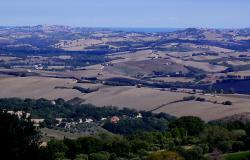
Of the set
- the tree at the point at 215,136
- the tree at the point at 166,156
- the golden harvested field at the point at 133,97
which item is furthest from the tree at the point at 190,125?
the golden harvested field at the point at 133,97

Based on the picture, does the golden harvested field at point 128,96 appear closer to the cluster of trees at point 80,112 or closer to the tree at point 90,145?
the cluster of trees at point 80,112

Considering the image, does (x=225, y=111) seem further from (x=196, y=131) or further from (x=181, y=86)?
(x=181, y=86)

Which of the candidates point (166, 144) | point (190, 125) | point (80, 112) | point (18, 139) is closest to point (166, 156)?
point (166, 144)

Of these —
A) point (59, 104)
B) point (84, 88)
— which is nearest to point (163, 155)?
point (59, 104)

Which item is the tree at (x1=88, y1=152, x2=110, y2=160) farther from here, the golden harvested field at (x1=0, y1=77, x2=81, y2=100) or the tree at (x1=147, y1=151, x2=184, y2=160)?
the golden harvested field at (x1=0, y1=77, x2=81, y2=100)

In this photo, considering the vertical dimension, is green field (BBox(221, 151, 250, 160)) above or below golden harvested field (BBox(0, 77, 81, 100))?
above

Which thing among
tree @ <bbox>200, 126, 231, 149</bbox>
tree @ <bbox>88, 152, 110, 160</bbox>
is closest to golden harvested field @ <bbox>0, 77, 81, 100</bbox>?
tree @ <bbox>200, 126, 231, 149</bbox>

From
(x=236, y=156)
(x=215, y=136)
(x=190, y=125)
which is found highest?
(x=236, y=156)

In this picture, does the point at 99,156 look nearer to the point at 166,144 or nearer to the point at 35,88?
the point at 166,144
